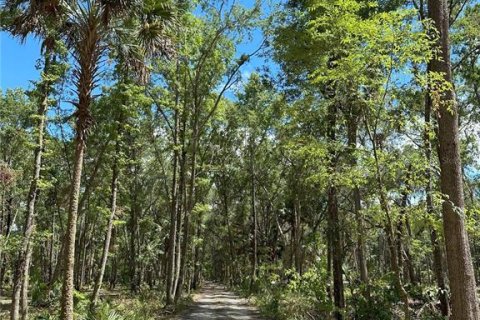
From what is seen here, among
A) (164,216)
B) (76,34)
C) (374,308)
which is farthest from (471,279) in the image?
(164,216)

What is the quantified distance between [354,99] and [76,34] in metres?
6.17

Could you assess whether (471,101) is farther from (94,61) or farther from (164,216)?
(164,216)

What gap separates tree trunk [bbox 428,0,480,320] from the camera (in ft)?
26.0

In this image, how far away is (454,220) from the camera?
8.14 m

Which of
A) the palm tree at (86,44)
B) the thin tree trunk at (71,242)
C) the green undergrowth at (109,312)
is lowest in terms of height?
the green undergrowth at (109,312)

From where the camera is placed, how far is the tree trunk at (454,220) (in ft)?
26.0

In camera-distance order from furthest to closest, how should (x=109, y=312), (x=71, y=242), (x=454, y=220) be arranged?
(x=109, y=312) → (x=71, y=242) → (x=454, y=220)

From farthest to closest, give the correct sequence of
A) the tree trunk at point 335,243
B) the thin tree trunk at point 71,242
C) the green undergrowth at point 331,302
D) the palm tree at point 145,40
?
the tree trunk at point 335,243 < the green undergrowth at point 331,302 < the palm tree at point 145,40 < the thin tree trunk at point 71,242

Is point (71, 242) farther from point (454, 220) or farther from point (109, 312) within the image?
point (454, 220)

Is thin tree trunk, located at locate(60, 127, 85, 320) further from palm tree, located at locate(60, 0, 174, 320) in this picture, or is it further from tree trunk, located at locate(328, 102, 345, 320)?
tree trunk, located at locate(328, 102, 345, 320)

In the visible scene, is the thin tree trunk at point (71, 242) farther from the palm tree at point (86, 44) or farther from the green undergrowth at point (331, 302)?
the green undergrowth at point (331, 302)

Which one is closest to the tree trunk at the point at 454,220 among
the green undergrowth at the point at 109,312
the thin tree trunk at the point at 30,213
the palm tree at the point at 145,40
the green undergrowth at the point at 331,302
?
the green undergrowth at the point at 331,302

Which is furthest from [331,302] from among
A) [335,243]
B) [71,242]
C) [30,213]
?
[30,213]

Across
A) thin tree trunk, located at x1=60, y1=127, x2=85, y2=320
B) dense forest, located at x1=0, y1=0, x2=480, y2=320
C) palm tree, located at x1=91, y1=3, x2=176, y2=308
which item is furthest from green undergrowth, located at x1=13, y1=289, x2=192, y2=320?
palm tree, located at x1=91, y1=3, x2=176, y2=308
